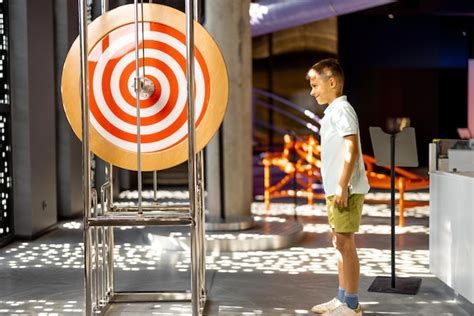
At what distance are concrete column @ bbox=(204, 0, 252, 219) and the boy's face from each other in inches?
123

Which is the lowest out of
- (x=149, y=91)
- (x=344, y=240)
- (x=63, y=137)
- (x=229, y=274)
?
(x=229, y=274)

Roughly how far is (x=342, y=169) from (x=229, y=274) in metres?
1.83

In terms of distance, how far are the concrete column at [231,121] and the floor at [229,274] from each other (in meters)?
0.71

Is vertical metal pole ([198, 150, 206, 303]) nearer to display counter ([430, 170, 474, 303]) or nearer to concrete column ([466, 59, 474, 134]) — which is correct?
display counter ([430, 170, 474, 303])

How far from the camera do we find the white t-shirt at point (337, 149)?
12.2ft

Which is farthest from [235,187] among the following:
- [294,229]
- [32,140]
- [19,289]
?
[19,289]

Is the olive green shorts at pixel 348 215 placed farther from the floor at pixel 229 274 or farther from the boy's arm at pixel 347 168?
the floor at pixel 229 274

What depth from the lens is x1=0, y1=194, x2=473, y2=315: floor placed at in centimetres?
430

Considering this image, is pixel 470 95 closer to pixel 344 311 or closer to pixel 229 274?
pixel 229 274

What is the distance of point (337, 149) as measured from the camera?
376 cm

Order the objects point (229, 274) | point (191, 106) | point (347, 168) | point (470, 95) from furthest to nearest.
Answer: point (470, 95)
point (229, 274)
point (347, 168)
point (191, 106)

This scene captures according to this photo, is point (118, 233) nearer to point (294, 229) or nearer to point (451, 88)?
point (294, 229)

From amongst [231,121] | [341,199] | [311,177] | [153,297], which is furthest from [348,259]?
[311,177]

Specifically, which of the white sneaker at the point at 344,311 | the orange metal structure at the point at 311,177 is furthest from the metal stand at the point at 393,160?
the orange metal structure at the point at 311,177
